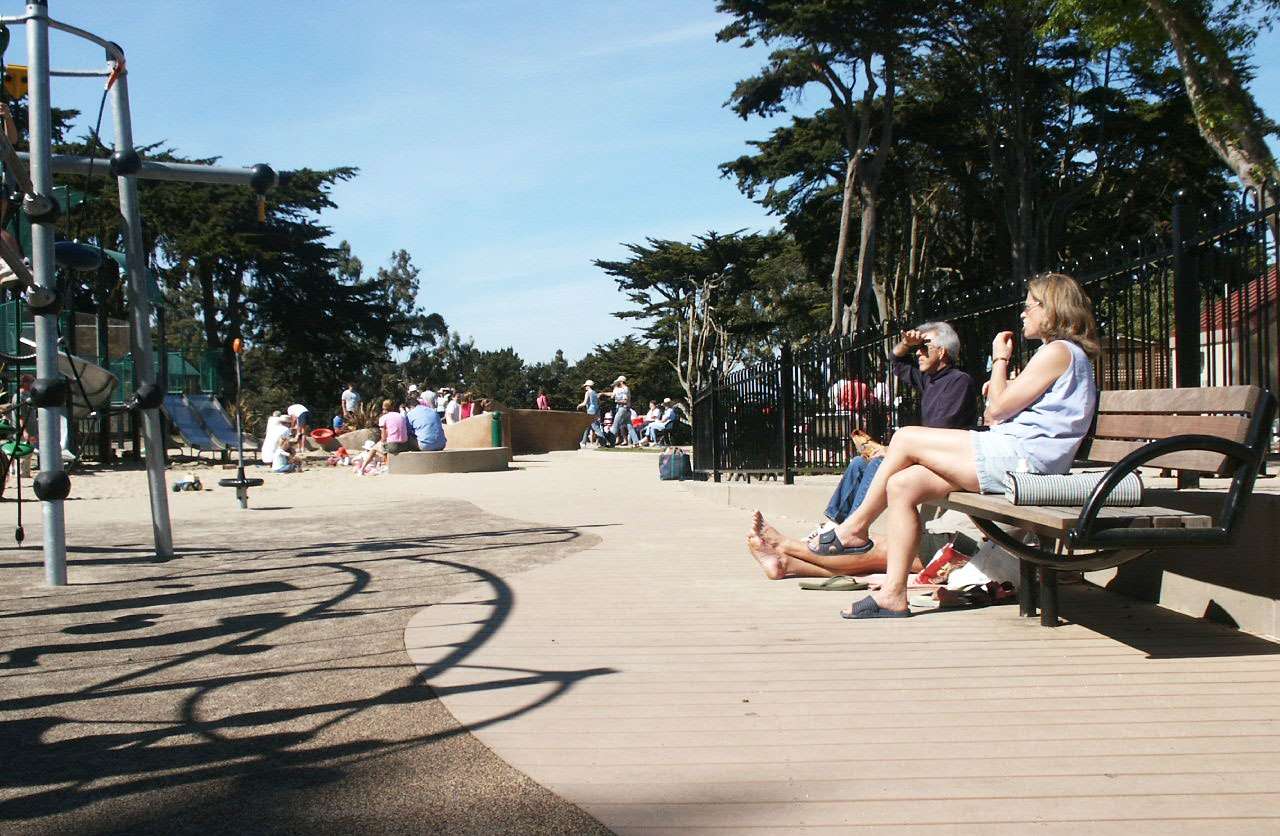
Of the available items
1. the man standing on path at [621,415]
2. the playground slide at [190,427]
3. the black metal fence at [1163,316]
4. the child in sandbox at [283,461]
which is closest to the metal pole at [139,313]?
the black metal fence at [1163,316]

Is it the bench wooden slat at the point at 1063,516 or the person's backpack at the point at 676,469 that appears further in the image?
the person's backpack at the point at 676,469

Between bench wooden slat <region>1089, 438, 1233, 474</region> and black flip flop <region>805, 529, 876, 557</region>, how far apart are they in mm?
1307

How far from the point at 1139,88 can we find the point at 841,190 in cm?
878

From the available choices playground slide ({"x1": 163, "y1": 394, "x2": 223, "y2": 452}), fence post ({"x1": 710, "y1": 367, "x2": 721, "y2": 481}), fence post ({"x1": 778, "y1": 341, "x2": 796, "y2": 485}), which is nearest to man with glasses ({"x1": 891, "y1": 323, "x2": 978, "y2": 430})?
fence post ({"x1": 778, "y1": 341, "x2": 796, "y2": 485})

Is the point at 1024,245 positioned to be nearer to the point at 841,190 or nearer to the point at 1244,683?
the point at 841,190

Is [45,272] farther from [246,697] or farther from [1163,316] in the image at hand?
[1163,316]

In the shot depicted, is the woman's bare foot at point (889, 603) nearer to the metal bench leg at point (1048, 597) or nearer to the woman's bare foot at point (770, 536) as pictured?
the metal bench leg at point (1048, 597)

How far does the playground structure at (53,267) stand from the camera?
6.76 meters

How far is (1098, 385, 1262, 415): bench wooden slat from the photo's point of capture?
4.40 metres

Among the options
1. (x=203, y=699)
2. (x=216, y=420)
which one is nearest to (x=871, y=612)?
(x=203, y=699)

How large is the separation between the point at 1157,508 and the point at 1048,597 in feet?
2.46

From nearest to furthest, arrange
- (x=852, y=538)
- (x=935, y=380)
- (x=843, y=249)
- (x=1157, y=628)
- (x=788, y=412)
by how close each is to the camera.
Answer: (x=1157, y=628) < (x=852, y=538) < (x=935, y=380) < (x=788, y=412) < (x=843, y=249)

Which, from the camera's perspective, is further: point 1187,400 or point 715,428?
point 715,428

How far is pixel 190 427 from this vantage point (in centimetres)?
3066
